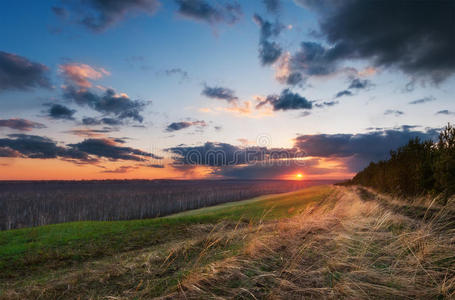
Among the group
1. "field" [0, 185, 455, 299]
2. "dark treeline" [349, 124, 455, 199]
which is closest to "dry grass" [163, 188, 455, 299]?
"field" [0, 185, 455, 299]

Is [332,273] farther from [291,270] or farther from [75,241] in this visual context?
[75,241]

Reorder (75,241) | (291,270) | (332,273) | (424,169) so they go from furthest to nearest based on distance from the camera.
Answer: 1. (424,169)
2. (75,241)
3. (291,270)
4. (332,273)

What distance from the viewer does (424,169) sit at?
1900cm

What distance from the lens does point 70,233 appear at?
44.1 ft

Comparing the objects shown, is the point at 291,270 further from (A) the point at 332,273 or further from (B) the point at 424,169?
(B) the point at 424,169

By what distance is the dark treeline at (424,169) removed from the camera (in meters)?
14.9

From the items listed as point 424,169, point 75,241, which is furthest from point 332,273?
point 424,169

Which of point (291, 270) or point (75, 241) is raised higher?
point (291, 270)

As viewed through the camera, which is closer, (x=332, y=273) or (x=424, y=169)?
(x=332, y=273)

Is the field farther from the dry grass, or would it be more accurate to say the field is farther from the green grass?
the green grass

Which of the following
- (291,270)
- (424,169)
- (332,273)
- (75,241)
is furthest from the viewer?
(424,169)

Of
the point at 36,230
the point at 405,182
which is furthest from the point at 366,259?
the point at 405,182

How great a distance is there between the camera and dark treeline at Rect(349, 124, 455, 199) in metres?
14.9

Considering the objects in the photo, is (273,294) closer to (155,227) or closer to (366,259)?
(366,259)
